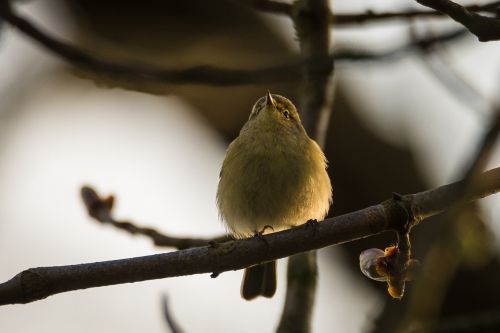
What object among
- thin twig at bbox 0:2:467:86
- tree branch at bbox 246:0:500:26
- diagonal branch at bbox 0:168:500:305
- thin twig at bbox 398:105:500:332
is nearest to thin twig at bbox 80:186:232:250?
diagonal branch at bbox 0:168:500:305

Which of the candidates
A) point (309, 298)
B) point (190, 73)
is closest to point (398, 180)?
point (309, 298)

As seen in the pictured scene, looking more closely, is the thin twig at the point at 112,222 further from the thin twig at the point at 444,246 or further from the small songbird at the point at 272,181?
the thin twig at the point at 444,246

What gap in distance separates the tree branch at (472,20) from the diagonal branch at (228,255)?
0.56 meters

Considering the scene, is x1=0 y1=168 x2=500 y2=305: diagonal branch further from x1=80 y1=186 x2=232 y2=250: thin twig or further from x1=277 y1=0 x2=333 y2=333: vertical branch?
x1=80 y1=186 x2=232 y2=250: thin twig

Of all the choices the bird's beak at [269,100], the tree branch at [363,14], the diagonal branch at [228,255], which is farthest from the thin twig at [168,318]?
the bird's beak at [269,100]

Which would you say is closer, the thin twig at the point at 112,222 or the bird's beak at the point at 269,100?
the thin twig at the point at 112,222

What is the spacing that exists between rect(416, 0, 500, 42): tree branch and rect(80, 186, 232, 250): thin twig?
1.98 meters

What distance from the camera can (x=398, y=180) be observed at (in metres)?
5.43

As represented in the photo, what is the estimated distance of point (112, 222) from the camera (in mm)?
4398

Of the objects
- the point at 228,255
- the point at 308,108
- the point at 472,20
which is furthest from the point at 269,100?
the point at 472,20

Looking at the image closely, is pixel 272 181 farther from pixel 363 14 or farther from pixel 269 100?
pixel 363 14

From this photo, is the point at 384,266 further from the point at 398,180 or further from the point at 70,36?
the point at 70,36

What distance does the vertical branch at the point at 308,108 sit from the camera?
3.73m

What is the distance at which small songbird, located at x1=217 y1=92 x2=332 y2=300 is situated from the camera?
490 cm
